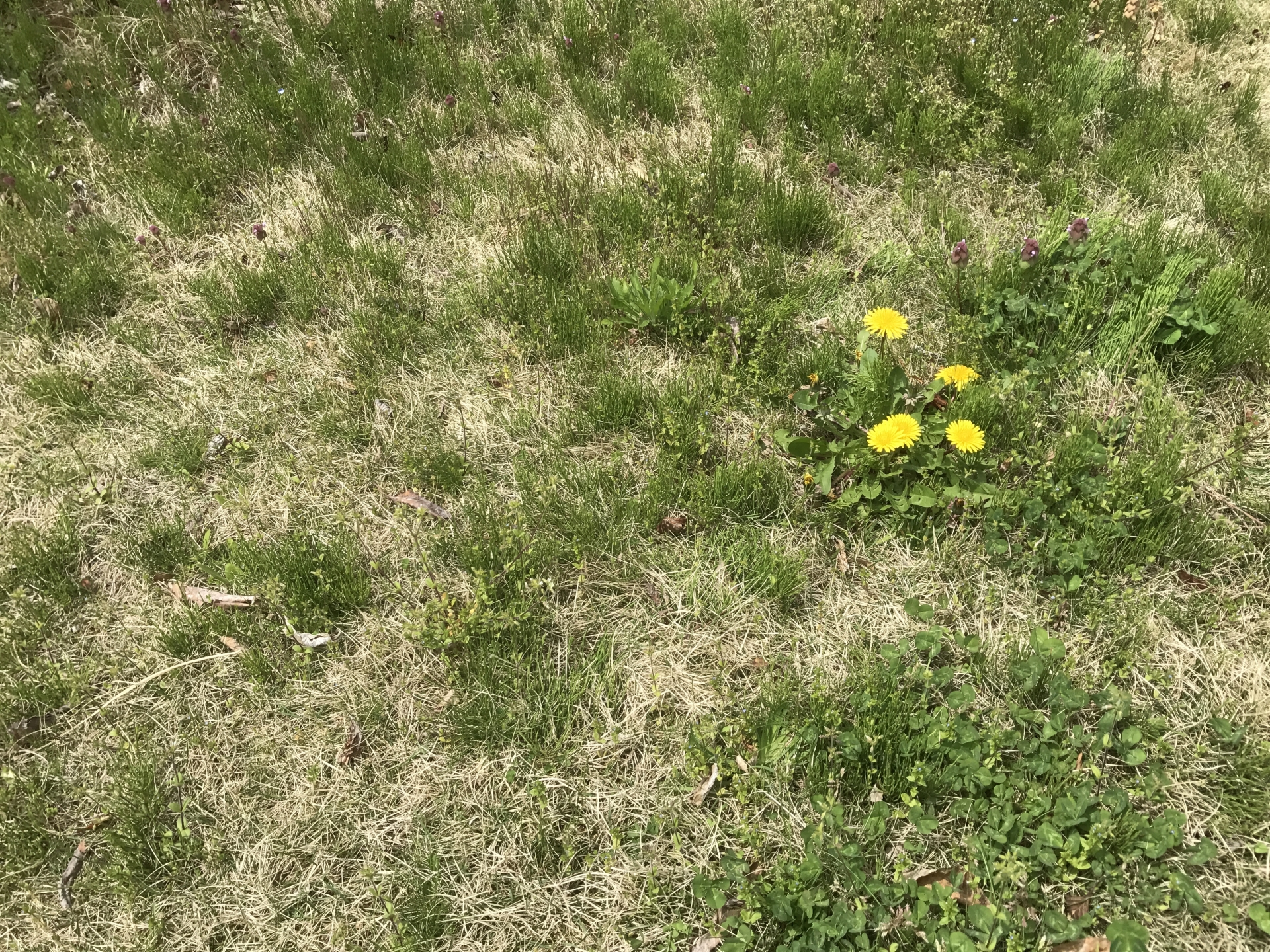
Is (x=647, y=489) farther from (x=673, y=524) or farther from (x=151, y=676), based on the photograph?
(x=151, y=676)

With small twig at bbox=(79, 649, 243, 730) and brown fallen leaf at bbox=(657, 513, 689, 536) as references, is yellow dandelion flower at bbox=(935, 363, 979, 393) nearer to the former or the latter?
brown fallen leaf at bbox=(657, 513, 689, 536)

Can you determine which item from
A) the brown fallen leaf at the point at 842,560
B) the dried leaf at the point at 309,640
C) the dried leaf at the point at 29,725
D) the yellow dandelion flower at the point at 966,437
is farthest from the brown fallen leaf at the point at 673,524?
the dried leaf at the point at 29,725

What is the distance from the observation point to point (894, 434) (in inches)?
110

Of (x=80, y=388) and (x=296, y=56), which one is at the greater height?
(x=296, y=56)

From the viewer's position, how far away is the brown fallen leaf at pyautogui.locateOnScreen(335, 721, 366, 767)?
244 cm

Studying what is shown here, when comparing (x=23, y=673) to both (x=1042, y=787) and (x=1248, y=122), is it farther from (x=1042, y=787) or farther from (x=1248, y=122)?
(x=1248, y=122)

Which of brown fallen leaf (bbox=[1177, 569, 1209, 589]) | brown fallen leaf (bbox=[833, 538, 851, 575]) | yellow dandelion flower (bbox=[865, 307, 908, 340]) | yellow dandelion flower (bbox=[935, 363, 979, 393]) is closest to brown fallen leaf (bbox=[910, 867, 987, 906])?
brown fallen leaf (bbox=[833, 538, 851, 575])

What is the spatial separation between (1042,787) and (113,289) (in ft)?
14.0

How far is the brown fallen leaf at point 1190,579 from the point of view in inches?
104

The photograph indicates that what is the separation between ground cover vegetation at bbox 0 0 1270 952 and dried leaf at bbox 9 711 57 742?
14 mm

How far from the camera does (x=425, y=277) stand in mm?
3734

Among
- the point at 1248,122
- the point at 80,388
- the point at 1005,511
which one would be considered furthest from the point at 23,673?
the point at 1248,122

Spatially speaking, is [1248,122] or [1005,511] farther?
[1248,122]

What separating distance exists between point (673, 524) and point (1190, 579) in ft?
5.69
